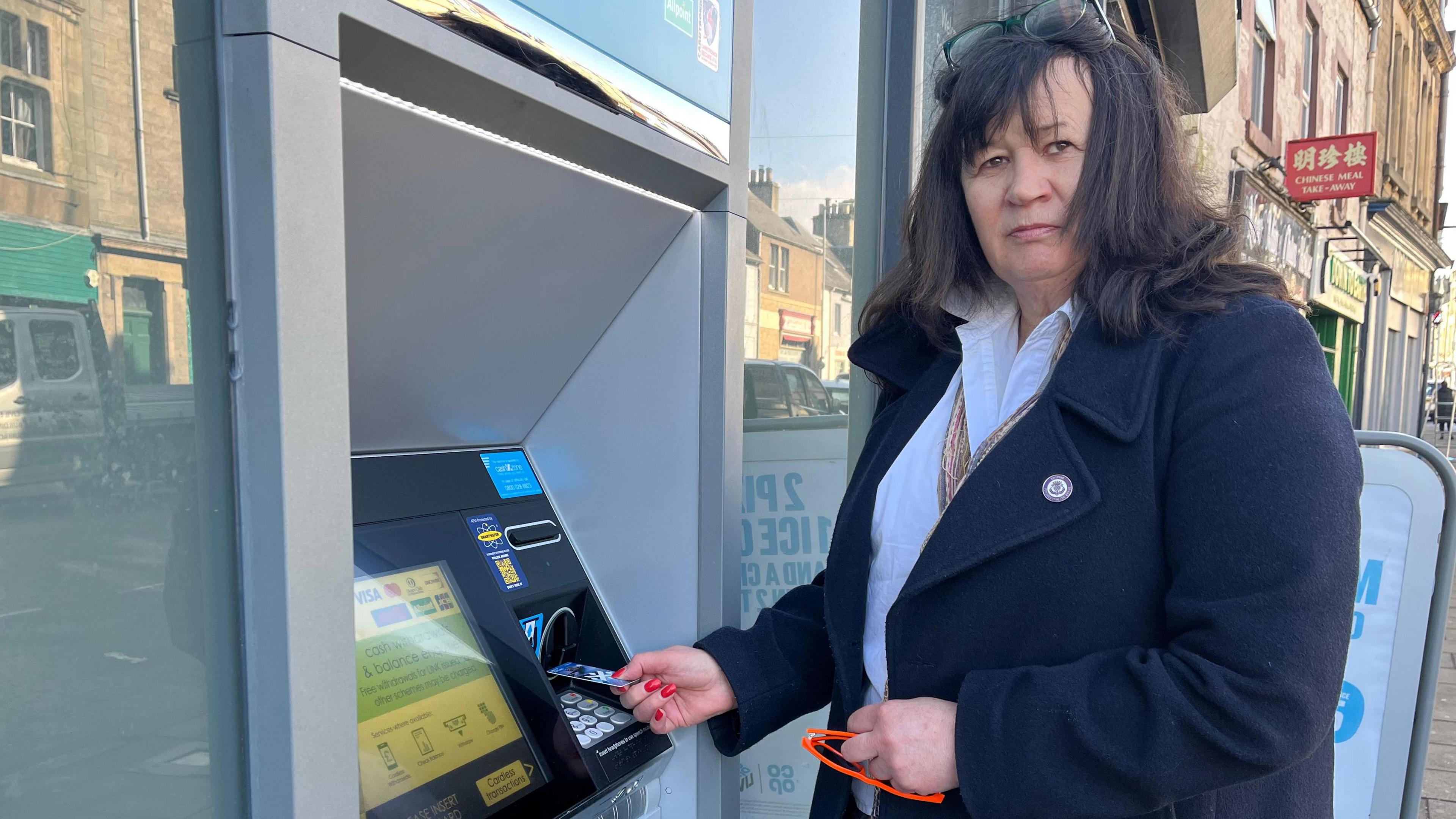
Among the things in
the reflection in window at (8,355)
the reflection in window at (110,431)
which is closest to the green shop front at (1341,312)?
the reflection in window at (110,431)

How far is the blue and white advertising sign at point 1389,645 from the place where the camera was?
2156mm

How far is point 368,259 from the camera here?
3.41 feet

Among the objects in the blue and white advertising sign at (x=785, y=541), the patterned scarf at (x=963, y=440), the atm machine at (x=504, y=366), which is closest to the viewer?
the atm machine at (x=504, y=366)

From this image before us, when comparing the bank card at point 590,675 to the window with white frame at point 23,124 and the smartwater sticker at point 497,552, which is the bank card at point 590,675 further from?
the window with white frame at point 23,124

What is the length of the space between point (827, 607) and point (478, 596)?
48 centimetres

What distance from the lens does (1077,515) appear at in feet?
3.59

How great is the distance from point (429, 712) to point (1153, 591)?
0.85m

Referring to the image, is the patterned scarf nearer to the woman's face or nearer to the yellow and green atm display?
the woman's face

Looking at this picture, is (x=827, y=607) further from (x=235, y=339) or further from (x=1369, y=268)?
(x=1369, y=268)

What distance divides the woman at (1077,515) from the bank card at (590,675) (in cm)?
2

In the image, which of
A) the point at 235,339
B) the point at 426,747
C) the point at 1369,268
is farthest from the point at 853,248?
the point at 1369,268

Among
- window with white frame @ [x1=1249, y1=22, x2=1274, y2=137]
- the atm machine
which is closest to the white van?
the atm machine

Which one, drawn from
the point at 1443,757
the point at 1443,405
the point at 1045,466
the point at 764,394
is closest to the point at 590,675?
the point at 1045,466

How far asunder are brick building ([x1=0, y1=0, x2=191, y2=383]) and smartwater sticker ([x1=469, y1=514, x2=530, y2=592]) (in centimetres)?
66
